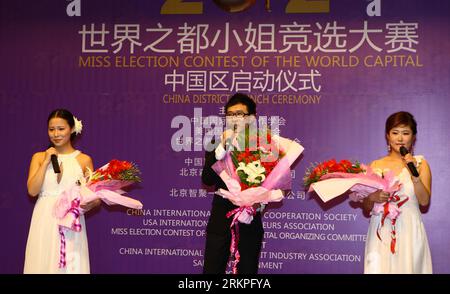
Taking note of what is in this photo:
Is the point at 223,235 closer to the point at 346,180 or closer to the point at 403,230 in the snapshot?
the point at 346,180

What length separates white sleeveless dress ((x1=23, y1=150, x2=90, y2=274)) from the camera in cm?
376

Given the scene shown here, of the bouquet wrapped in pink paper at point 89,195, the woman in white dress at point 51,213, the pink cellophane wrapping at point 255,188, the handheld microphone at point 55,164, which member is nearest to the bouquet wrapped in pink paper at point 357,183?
the pink cellophane wrapping at point 255,188

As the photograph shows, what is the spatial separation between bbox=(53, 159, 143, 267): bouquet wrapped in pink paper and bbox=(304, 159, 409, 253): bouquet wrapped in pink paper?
1.09 metres

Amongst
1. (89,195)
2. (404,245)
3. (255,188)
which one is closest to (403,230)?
(404,245)

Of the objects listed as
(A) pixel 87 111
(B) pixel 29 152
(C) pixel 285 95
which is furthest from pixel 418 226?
(B) pixel 29 152

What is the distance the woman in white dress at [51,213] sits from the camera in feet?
12.4

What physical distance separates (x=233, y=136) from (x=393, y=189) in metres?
0.97

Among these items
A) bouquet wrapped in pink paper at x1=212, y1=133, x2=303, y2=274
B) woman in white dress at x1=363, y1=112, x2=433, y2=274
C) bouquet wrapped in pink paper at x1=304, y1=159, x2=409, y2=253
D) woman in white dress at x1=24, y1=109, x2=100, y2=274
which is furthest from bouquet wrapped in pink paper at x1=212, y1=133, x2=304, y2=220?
woman in white dress at x1=24, y1=109, x2=100, y2=274

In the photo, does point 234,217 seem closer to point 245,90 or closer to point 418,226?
point 418,226

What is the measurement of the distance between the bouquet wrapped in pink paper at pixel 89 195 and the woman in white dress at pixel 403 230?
4.69ft

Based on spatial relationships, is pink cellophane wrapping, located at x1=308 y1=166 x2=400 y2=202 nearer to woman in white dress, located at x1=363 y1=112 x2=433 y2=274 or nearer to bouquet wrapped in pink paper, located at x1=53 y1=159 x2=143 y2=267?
woman in white dress, located at x1=363 y1=112 x2=433 y2=274

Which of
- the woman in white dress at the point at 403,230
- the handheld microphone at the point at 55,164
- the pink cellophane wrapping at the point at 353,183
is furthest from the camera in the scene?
the handheld microphone at the point at 55,164

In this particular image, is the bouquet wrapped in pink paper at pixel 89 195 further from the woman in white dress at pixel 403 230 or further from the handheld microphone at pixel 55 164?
the woman in white dress at pixel 403 230

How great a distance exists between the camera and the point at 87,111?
525cm
